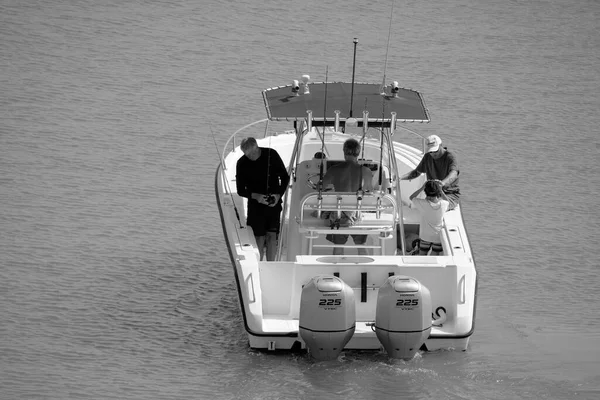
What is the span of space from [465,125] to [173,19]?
18.2 feet

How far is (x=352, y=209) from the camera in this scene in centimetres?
939

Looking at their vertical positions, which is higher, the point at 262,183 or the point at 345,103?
the point at 345,103

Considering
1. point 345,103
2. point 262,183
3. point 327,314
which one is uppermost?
point 345,103

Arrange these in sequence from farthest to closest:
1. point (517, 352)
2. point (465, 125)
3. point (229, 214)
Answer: point (465, 125) < point (229, 214) < point (517, 352)

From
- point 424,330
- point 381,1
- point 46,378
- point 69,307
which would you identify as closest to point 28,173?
point 69,307

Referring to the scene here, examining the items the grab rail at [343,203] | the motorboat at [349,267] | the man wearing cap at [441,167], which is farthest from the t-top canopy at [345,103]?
the grab rail at [343,203]

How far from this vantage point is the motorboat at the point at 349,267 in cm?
880

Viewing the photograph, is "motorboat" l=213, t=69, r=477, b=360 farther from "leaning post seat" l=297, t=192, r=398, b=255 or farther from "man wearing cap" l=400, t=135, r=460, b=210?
"man wearing cap" l=400, t=135, r=460, b=210

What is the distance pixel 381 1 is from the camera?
68.9 feet

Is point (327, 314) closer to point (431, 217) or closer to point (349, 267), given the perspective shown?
point (349, 267)

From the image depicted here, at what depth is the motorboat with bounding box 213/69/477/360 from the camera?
880 cm

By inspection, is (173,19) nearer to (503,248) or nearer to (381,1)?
(381,1)

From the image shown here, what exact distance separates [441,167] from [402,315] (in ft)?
6.16

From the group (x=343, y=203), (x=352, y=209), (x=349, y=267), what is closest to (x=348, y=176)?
(x=343, y=203)
